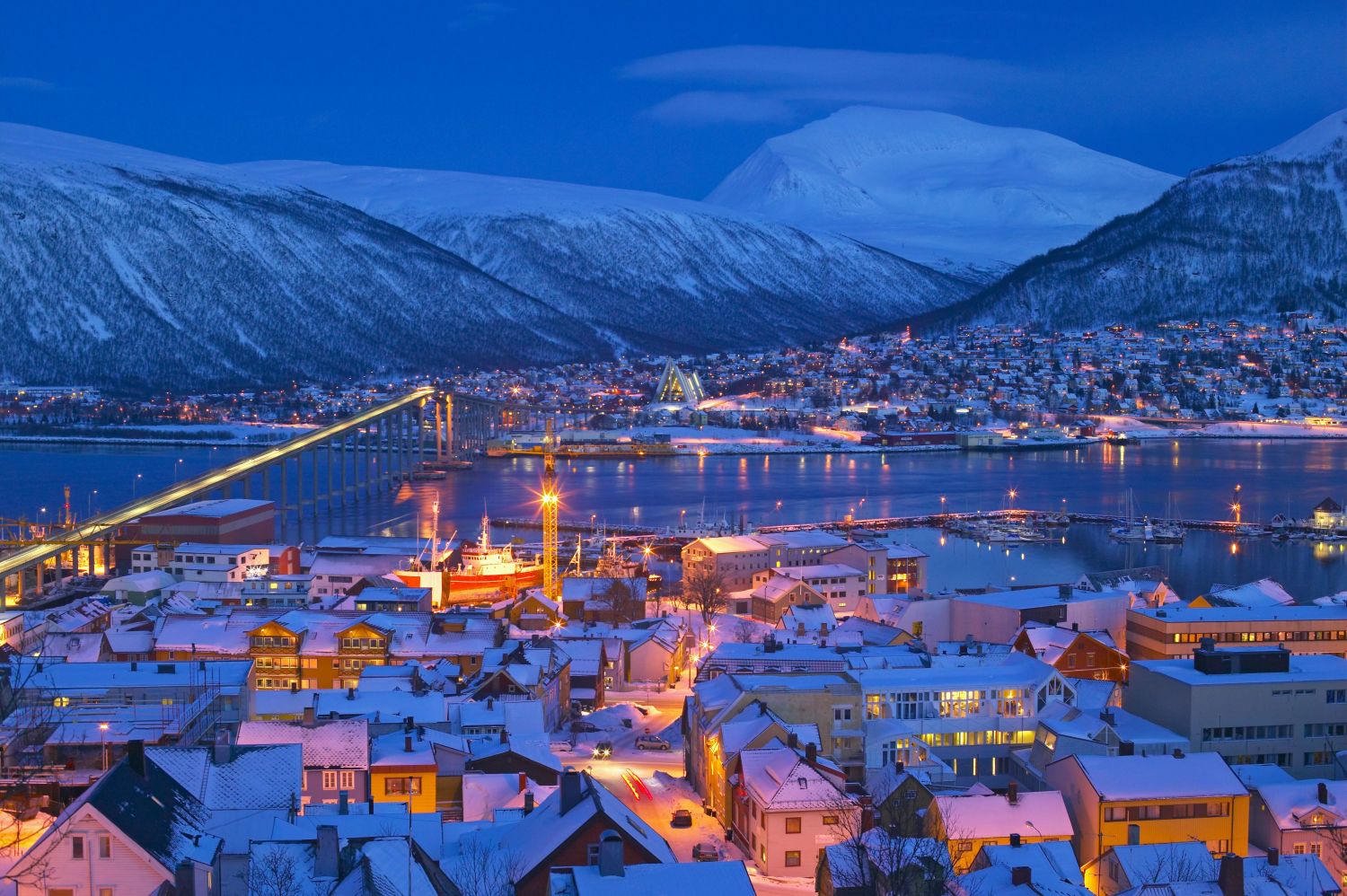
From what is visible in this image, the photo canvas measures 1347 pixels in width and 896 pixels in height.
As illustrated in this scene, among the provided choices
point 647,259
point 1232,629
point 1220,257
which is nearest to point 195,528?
point 1232,629

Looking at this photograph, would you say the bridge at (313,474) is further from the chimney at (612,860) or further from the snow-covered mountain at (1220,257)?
the snow-covered mountain at (1220,257)

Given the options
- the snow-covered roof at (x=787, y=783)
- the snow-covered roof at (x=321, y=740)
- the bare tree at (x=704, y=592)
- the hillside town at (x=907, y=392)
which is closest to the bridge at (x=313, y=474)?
the hillside town at (x=907, y=392)

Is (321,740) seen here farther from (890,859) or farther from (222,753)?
(890,859)

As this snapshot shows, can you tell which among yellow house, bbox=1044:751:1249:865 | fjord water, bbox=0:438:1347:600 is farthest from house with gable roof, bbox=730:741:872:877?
fjord water, bbox=0:438:1347:600

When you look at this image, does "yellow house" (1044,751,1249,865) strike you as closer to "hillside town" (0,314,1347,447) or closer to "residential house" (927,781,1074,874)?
"residential house" (927,781,1074,874)

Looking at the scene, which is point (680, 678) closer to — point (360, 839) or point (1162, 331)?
point (360, 839)

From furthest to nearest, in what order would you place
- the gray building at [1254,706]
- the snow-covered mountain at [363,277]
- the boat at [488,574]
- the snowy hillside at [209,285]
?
1. the snow-covered mountain at [363,277]
2. the snowy hillside at [209,285]
3. the boat at [488,574]
4. the gray building at [1254,706]
